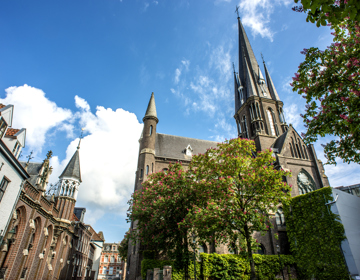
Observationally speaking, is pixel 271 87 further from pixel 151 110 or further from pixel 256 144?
pixel 151 110

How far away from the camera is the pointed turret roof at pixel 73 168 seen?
30172mm

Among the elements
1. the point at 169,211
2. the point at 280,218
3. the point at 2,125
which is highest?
the point at 2,125

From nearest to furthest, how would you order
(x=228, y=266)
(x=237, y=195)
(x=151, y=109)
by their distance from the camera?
(x=237, y=195), (x=228, y=266), (x=151, y=109)

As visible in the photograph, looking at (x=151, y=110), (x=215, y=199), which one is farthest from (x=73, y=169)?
(x=215, y=199)

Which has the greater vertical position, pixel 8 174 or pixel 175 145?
pixel 175 145

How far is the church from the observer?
2719 centimetres

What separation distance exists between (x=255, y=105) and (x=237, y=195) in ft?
94.6

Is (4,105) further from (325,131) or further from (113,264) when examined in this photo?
(113,264)

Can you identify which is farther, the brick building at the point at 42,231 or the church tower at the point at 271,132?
the church tower at the point at 271,132

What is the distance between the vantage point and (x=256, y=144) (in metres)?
39.1

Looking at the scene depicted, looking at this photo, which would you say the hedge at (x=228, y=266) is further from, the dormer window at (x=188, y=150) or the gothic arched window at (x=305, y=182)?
the dormer window at (x=188, y=150)

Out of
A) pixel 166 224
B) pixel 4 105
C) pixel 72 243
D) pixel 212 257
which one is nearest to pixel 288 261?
pixel 212 257

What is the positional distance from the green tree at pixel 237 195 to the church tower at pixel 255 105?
20792 mm

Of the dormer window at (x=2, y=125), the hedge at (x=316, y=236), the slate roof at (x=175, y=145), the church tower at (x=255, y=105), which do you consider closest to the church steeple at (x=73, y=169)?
the slate roof at (x=175, y=145)
